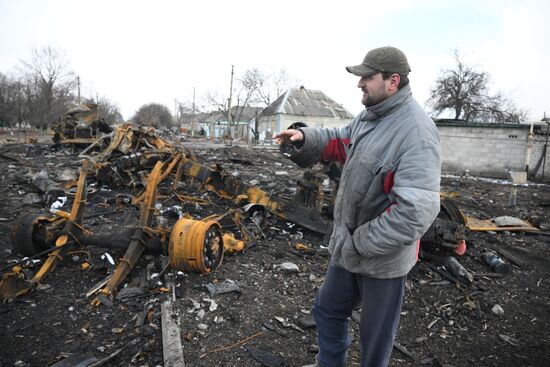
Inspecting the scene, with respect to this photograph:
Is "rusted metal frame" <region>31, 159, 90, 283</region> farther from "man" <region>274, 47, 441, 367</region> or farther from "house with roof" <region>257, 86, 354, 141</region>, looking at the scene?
"house with roof" <region>257, 86, 354, 141</region>

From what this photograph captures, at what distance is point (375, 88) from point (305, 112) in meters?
39.8

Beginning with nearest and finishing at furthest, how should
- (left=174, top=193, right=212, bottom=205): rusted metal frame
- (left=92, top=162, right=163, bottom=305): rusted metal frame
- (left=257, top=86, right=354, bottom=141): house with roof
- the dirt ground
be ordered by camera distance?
the dirt ground, (left=92, top=162, right=163, bottom=305): rusted metal frame, (left=174, top=193, right=212, bottom=205): rusted metal frame, (left=257, top=86, right=354, bottom=141): house with roof

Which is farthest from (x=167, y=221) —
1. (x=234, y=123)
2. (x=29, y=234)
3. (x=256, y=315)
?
(x=234, y=123)

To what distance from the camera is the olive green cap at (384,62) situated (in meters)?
1.91

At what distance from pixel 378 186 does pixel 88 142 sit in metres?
15.2

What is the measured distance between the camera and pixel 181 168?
625 cm

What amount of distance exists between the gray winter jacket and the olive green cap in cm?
13

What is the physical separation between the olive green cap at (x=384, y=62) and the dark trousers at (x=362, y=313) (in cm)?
112

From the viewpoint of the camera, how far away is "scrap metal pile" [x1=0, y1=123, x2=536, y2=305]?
11.8ft

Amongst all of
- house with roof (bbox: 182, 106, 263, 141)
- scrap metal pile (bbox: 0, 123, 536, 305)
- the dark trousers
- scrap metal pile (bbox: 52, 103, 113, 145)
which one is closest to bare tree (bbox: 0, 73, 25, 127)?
house with roof (bbox: 182, 106, 263, 141)

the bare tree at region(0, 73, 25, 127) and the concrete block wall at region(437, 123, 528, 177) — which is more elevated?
the bare tree at region(0, 73, 25, 127)

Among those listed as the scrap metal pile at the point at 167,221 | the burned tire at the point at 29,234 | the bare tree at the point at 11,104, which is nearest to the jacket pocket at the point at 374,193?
the scrap metal pile at the point at 167,221

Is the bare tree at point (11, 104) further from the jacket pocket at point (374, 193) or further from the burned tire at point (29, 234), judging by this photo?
the jacket pocket at point (374, 193)

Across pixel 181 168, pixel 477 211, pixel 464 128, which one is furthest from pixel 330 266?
pixel 464 128
